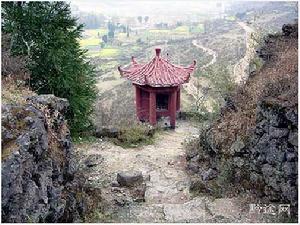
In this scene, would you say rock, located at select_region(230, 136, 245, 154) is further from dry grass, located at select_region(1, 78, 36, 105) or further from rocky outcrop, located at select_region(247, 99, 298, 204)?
dry grass, located at select_region(1, 78, 36, 105)

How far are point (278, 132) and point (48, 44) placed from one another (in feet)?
24.5

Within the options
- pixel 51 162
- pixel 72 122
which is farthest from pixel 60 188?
pixel 72 122

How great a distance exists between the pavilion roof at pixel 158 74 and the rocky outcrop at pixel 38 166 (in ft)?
28.1

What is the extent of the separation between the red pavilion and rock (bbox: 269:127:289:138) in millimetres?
8578

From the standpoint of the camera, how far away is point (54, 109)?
9227 mm

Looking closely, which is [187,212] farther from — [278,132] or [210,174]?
[278,132]

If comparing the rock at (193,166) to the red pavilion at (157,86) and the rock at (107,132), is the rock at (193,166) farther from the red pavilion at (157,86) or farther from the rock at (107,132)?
the red pavilion at (157,86)

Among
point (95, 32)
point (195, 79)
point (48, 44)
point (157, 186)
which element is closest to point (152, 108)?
point (48, 44)

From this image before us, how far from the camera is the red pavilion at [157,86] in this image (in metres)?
18.0

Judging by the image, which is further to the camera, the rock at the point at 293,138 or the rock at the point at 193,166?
the rock at the point at 193,166

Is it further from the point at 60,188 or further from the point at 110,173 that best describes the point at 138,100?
the point at 60,188

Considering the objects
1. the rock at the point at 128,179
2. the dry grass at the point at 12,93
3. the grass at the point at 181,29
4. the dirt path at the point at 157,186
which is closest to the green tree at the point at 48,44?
the dirt path at the point at 157,186

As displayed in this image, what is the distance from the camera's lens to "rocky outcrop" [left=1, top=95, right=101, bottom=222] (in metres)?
6.67

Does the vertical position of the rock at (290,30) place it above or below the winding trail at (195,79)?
above
